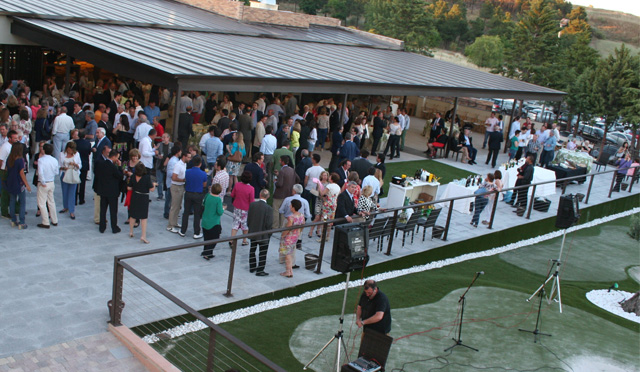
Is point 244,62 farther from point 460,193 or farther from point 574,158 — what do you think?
point 574,158

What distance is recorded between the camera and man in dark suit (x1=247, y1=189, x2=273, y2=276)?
10.3 meters

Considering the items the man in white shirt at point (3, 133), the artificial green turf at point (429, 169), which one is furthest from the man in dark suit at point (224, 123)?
the man in white shirt at point (3, 133)

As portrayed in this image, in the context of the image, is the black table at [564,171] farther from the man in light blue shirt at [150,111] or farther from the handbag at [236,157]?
the man in light blue shirt at [150,111]

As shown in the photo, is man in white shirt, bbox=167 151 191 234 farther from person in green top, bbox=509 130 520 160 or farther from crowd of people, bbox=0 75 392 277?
person in green top, bbox=509 130 520 160

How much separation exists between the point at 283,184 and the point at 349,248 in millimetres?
4614

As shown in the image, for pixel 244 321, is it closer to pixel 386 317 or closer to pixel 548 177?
pixel 386 317

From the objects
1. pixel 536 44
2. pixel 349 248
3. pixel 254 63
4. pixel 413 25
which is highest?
pixel 413 25

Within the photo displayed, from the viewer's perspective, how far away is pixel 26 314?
8.05m

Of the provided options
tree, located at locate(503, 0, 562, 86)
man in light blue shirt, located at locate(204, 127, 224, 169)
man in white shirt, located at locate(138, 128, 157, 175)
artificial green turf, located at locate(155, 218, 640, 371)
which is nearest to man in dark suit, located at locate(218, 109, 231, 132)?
man in light blue shirt, located at locate(204, 127, 224, 169)

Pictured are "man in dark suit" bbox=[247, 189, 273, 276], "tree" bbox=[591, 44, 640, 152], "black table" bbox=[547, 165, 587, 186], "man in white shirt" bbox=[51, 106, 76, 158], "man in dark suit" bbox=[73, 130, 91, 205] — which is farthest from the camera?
"tree" bbox=[591, 44, 640, 152]

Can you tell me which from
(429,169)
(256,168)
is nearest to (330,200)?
(256,168)

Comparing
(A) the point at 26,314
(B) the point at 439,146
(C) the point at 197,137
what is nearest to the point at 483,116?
(B) the point at 439,146

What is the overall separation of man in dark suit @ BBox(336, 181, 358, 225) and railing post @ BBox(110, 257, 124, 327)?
4.91 metres

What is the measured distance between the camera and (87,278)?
366 inches
